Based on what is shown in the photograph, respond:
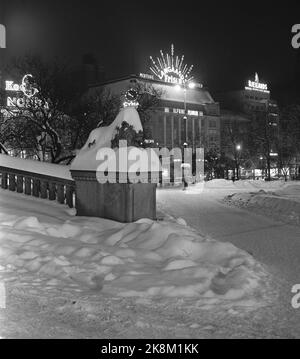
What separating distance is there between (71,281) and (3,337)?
1871 mm

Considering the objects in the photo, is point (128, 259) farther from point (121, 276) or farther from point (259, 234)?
point (259, 234)

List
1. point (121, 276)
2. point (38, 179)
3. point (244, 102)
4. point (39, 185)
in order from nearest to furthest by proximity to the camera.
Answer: point (121, 276)
point (38, 179)
point (39, 185)
point (244, 102)

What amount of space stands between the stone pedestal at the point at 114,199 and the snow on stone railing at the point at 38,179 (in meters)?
0.99

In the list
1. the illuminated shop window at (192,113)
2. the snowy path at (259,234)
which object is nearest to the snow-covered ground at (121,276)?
the snowy path at (259,234)

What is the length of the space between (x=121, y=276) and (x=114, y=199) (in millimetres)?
4087

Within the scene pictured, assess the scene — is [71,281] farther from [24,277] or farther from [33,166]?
[33,166]

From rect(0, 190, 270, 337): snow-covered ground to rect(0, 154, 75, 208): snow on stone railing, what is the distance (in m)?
Result: 2.77

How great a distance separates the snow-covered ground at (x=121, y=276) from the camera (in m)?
5.02

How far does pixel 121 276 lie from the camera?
6391 mm

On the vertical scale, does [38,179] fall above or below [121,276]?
above

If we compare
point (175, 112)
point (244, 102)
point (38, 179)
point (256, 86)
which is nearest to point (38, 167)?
point (38, 179)

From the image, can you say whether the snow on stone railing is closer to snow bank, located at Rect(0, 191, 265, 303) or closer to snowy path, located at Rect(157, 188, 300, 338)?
snow bank, located at Rect(0, 191, 265, 303)
